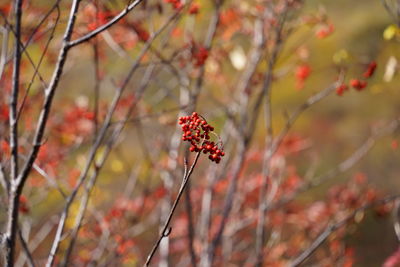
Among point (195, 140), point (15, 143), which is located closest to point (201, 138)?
point (195, 140)

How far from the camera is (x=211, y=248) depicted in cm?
476

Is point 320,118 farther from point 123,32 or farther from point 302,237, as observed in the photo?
point 123,32

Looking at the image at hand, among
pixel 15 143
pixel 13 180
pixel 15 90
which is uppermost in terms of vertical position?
pixel 15 90

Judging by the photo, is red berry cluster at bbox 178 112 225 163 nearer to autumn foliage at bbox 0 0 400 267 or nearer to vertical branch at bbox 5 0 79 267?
autumn foliage at bbox 0 0 400 267

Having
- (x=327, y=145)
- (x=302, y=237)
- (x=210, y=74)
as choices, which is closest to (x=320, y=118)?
(x=327, y=145)

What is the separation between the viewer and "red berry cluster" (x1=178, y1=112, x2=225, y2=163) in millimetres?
2274

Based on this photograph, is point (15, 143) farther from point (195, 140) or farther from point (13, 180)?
point (195, 140)

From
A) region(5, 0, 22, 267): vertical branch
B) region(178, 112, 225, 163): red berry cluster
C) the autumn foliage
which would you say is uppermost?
the autumn foliage

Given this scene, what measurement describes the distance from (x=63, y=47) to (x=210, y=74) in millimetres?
5073

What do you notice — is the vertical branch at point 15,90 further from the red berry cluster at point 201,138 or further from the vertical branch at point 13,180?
the red berry cluster at point 201,138

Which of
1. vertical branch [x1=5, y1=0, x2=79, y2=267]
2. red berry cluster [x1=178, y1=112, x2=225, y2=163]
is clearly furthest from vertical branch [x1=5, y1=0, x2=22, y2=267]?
red berry cluster [x1=178, y1=112, x2=225, y2=163]

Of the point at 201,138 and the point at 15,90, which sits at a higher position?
the point at 15,90

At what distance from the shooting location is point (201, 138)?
2330 millimetres

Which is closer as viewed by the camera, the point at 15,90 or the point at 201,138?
the point at 201,138
